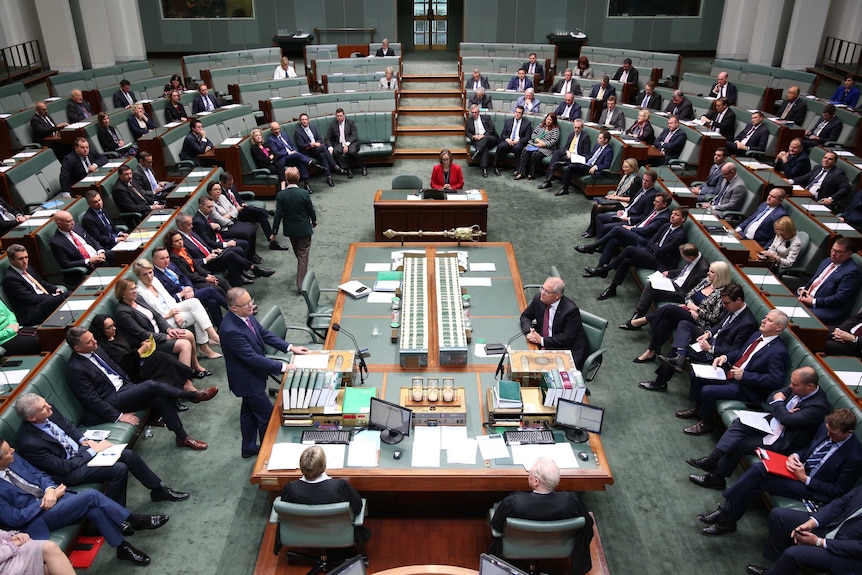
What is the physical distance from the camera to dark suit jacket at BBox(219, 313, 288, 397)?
5098mm

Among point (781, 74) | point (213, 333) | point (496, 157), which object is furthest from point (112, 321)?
point (781, 74)

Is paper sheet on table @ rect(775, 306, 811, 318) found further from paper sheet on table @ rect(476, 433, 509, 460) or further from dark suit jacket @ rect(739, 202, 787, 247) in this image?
paper sheet on table @ rect(476, 433, 509, 460)

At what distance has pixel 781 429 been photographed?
15.9 feet

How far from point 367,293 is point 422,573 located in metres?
3.42

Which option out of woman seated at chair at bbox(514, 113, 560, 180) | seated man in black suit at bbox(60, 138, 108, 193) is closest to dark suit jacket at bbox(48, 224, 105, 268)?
seated man in black suit at bbox(60, 138, 108, 193)

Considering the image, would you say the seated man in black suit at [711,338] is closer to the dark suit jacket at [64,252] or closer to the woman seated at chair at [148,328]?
the woman seated at chair at [148,328]

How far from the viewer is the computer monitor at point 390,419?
4574mm

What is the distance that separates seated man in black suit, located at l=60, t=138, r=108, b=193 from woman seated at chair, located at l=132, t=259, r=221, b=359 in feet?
12.7

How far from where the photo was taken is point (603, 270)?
8.46 meters

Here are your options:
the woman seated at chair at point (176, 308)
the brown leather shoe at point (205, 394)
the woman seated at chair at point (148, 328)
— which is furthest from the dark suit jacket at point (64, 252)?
the brown leather shoe at point (205, 394)

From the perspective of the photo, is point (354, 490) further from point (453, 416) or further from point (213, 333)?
point (213, 333)

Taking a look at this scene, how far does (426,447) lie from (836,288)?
451 cm

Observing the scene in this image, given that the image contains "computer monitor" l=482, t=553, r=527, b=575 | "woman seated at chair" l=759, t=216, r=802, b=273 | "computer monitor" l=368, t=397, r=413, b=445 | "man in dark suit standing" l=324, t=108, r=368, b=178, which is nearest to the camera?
"computer monitor" l=482, t=553, r=527, b=575

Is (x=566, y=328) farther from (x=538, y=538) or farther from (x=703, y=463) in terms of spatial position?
(x=538, y=538)
